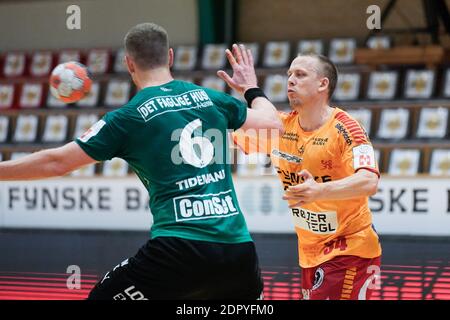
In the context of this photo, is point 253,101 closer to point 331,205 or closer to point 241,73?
point 241,73

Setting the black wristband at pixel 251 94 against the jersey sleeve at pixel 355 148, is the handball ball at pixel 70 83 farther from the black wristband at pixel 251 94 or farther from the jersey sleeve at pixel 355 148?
the jersey sleeve at pixel 355 148

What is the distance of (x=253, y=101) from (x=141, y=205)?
6.08 meters

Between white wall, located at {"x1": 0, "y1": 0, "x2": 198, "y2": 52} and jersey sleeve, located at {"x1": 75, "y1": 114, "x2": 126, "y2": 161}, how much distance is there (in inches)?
362

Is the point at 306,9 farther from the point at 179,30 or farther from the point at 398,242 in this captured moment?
the point at 398,242

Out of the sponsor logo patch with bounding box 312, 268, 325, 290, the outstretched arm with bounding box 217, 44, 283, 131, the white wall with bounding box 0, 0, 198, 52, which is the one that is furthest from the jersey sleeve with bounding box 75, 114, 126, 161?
the white wall with bounding box 0, 0, 198, 52

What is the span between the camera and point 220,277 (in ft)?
9.94

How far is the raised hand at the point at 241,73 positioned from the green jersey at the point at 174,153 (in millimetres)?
536

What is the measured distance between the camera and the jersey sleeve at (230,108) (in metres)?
3.21

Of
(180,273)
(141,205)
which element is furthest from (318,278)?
(141,205)

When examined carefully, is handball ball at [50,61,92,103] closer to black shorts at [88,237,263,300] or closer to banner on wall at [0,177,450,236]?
black shorts at [88,237,263,300]

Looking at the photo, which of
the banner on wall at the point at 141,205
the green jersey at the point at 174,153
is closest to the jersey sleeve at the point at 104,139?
the green jersey at the point at 174,153
